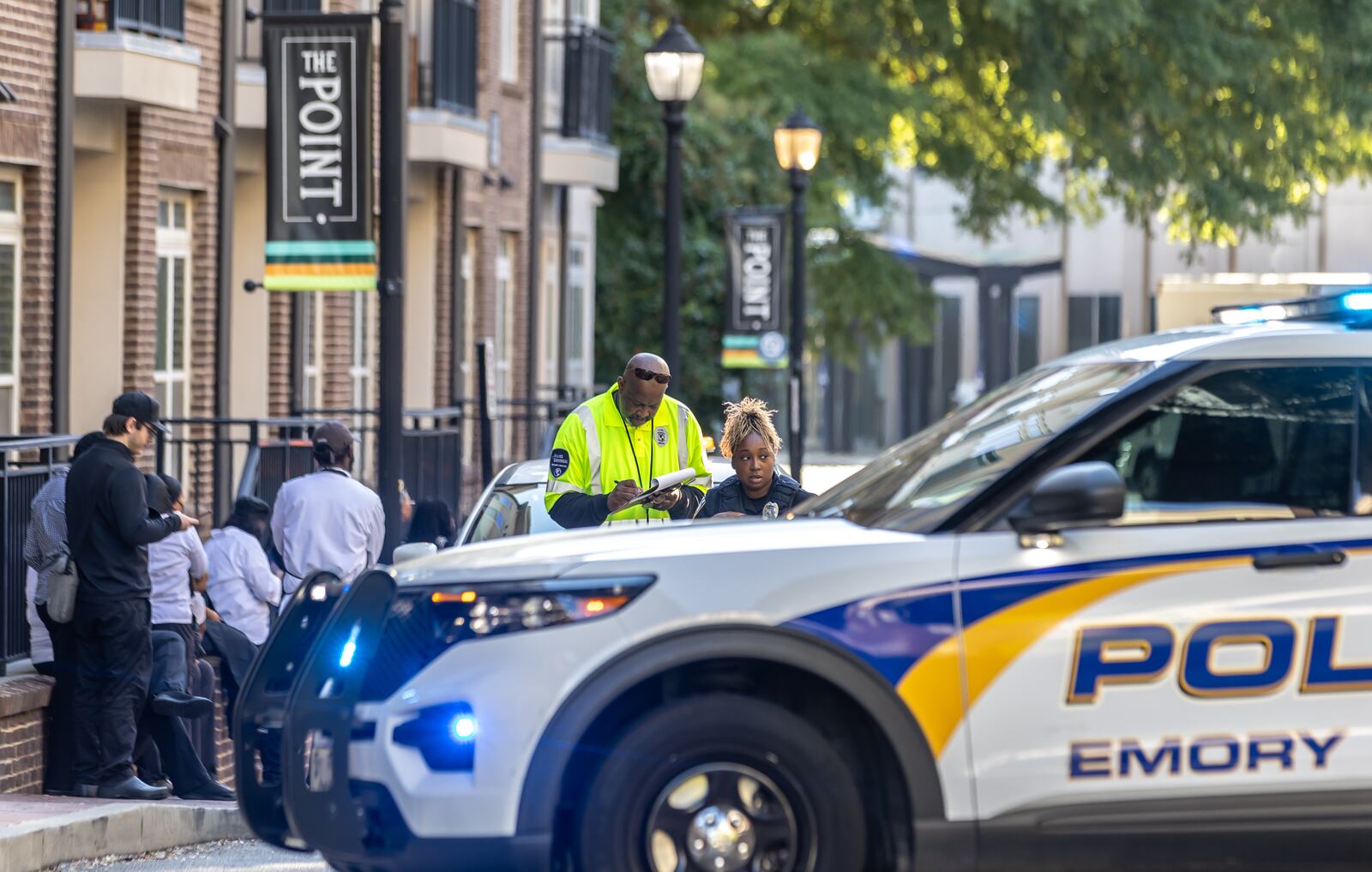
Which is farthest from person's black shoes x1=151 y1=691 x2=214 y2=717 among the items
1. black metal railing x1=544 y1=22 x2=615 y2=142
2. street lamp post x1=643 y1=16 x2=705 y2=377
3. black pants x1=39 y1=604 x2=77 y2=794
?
black metal railing x1=544 y1=22 x2=615 y2=142

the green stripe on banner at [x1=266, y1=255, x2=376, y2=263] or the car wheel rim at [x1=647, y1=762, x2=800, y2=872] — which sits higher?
the green stripe on banner at [x1=266, y1=255, x2=376, y2=263]

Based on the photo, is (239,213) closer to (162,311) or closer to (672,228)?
(162,311)

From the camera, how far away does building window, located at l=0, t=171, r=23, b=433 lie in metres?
14.5

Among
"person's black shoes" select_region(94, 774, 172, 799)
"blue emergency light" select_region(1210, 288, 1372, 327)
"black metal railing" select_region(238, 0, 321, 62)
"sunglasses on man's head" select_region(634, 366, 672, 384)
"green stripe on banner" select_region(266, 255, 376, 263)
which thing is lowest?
"person's black shoes" select_region(94, 774, 172, 799)

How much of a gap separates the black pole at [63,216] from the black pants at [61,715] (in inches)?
177

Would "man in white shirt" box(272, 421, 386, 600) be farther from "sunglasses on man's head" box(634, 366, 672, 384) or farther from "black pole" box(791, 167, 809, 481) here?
"black pole" box(791, 167, 809, 481)

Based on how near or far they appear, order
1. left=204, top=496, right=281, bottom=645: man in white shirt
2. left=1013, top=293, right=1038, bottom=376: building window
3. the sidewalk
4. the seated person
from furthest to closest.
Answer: left=1013, top=293, right=1038, bottom=376: building window
left=204, top=496, right=281, bottom=645: man in white shirt
the seated person
the sidewalk

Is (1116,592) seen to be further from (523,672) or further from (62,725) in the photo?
(62,725)

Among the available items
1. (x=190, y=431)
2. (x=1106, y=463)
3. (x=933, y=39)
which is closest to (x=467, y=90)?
(x=190, y=431)

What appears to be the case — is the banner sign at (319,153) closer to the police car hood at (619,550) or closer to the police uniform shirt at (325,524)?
the police uniform shirt at (325,524)

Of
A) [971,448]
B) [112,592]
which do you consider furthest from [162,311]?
[971,448]

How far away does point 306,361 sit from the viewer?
20.1m

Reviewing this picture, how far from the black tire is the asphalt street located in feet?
9.23

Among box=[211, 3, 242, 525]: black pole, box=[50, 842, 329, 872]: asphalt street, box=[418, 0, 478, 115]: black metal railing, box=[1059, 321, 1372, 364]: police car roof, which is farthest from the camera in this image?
box=[418, 0, 478, 115]: black metal railing
